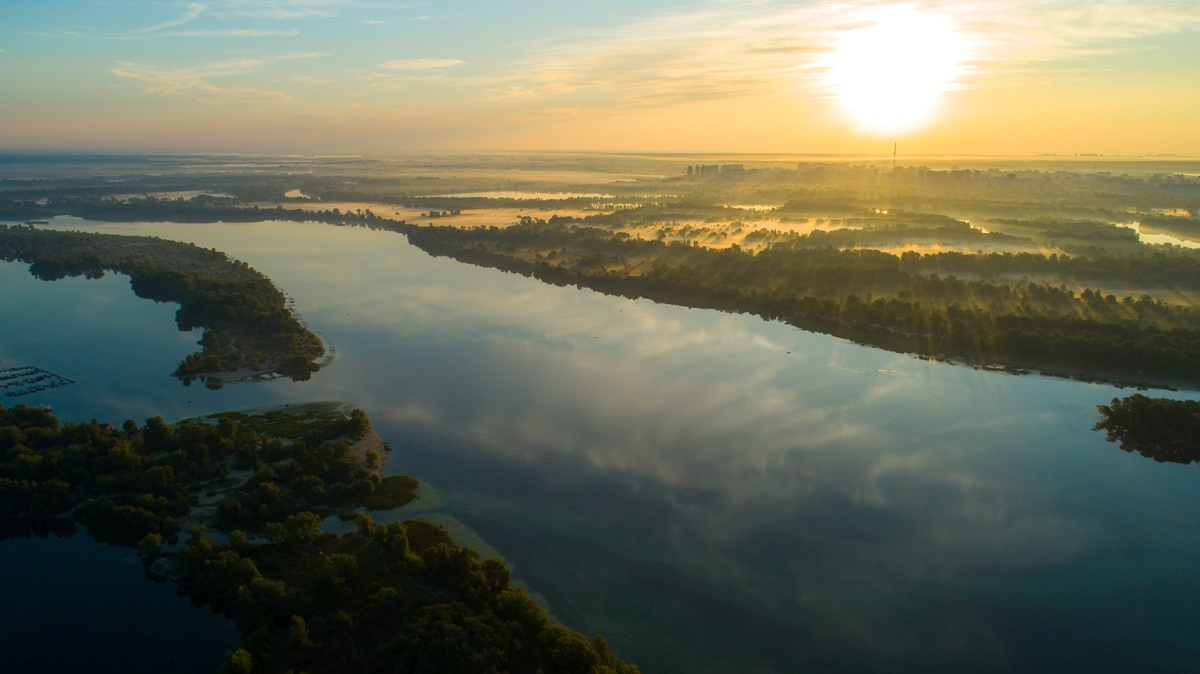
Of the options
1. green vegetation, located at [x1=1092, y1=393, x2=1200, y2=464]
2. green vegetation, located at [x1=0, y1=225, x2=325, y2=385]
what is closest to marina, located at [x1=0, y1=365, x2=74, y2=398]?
green vegetation, located at [x1=0, y1=225, x2=325, y2=385]

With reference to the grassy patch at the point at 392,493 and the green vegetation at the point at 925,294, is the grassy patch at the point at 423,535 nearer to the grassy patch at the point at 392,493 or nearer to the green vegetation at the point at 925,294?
the grassy patch at the point at 392,493

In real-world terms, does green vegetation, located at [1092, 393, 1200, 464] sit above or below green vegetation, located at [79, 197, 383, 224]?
below

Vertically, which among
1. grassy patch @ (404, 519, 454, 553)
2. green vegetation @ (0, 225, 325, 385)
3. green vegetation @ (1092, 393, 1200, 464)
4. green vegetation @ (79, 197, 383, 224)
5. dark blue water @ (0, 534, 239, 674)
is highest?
green vegetation @ (79, 197, 383, 224)

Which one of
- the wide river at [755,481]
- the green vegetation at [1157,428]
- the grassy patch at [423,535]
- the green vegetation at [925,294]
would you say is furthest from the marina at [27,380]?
the green vegetation at [1157,428]

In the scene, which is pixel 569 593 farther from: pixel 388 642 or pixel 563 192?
pixel 563 192

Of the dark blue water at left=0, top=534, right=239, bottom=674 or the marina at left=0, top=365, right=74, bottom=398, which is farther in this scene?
the marina at left=0, top=365, right=74, bottom=398

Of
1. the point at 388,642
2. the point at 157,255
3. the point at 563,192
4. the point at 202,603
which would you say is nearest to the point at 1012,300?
the point at 388,642

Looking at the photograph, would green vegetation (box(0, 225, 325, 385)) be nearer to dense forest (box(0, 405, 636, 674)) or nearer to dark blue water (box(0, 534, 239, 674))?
dense forest (box(0, 405, 636, 674))
